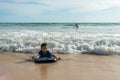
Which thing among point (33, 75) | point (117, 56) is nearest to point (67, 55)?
point (117, 56)

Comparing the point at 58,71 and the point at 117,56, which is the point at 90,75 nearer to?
the point at 58,71

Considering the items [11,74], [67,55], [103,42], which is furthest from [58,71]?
[103,42]

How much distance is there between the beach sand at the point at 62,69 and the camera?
614 centimetres

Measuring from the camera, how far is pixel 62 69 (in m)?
7.08

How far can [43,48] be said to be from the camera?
8.82 meters

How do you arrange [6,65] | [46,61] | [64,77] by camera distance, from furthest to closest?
[46,61] → [6,65] → [64,77]

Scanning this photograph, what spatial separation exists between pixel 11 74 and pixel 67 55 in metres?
3.58

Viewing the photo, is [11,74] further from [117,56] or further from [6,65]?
[117,56]

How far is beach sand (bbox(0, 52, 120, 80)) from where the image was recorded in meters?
6.14

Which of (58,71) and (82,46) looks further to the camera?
(82,46)

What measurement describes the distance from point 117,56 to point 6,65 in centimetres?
434

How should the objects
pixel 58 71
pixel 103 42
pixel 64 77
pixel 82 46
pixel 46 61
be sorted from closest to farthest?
1. pixel 64 77
2. pixel 58 71
3. pixel 46 61
4. pixel 82 46
5. pixel 103 42

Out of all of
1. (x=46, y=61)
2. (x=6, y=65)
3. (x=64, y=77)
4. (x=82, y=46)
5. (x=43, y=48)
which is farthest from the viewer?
(x=82, y=46)

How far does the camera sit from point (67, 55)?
958cm
